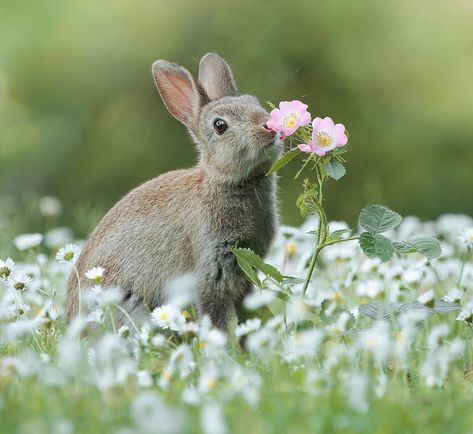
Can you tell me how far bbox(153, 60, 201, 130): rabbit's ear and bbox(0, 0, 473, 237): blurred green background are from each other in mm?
2920

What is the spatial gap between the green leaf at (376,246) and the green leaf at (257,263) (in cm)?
38

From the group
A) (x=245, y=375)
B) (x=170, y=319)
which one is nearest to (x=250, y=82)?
(x=170, y=319)

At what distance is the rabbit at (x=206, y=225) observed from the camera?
4.78 m

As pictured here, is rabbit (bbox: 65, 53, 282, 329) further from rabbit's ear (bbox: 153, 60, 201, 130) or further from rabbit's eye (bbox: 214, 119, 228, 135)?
rabbit's ear (bbox: 153, 60, 201, 130)

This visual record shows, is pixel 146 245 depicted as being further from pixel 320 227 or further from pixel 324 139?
pixel 324 139

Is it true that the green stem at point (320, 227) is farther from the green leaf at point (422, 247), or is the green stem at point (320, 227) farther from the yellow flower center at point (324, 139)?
the green leaf at point (422, 247)

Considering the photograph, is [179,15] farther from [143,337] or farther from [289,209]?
[143,337]

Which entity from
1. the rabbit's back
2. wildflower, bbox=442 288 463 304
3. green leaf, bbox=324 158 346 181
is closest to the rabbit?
the rabbit's back

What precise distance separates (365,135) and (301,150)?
15.0ft

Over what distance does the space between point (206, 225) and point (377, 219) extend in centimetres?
101

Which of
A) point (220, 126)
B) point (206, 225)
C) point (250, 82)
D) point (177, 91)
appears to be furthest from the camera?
point (250, 82)

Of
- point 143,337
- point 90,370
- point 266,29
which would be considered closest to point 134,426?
point 90,370

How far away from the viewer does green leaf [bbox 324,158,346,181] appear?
13.1 ft

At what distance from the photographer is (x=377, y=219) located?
13.7 ft
